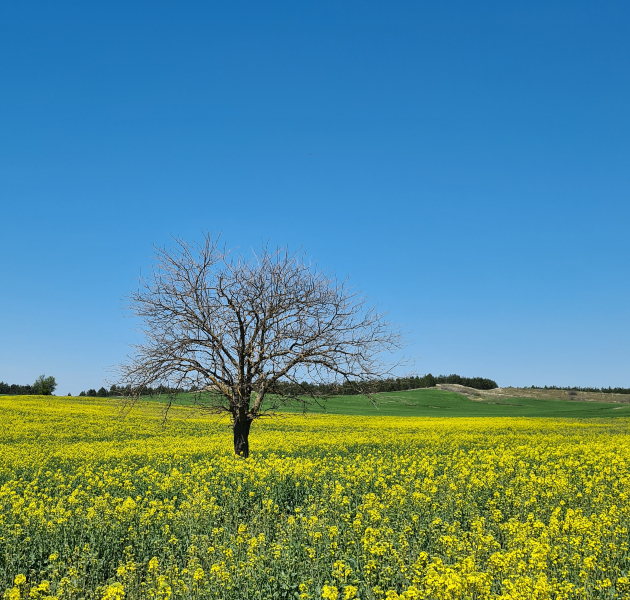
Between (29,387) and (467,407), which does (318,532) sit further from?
(29,387)

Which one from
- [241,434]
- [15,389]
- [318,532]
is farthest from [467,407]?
[15,389]

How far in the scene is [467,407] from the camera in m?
76.6

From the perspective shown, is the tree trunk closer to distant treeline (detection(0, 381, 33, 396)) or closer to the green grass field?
the green grass field

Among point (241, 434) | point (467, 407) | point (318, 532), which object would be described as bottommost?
point (467, 407)

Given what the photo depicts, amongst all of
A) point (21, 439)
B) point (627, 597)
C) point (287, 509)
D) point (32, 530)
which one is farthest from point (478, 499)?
point (21, 439)

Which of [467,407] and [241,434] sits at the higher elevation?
[241,434]

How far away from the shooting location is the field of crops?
259 inches

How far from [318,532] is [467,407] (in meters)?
72.8

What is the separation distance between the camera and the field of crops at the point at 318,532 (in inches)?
259

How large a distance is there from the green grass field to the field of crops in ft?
157

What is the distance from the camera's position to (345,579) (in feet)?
22.0

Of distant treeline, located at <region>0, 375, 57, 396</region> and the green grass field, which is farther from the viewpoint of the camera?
distant treeline, located at <region>0, 375, 57, 396</region>

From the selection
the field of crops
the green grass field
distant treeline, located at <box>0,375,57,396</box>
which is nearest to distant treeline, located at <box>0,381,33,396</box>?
distant treeline, located at <box>0,375,57,396</box>

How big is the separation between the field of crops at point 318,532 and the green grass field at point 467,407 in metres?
47.7
